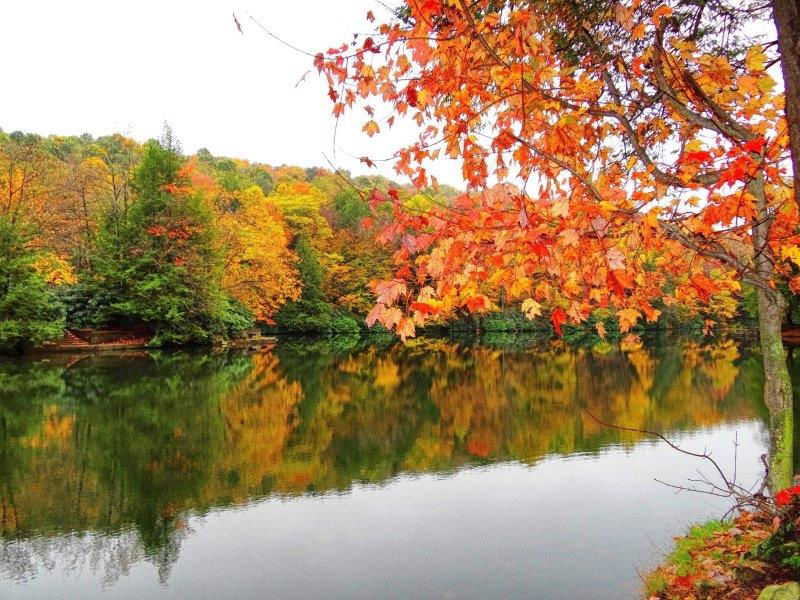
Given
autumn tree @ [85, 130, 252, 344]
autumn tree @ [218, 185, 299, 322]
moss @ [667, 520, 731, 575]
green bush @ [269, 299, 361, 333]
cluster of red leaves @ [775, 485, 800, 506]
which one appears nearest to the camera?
cluster of red leaves @ [775, 485, 800, 506]

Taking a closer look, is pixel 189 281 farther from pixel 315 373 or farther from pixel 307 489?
pixel 307 489

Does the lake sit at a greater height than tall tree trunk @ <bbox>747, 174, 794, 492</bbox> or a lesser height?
lesser

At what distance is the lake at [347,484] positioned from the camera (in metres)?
5.80

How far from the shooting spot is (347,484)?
8578mm

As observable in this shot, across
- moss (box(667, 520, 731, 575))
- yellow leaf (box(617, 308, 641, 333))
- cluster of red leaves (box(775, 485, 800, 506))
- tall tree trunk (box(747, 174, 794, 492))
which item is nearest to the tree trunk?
tall tree trunk (box(747, 174, 794, 492))

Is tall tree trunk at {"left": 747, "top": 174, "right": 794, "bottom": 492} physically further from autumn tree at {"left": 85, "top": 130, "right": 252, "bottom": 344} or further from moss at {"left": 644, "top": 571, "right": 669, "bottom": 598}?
autumn tree at {"left": 85, "top": 130, "right": 252, "bottom": 344}

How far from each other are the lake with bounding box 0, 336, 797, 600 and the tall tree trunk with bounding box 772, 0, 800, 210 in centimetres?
426

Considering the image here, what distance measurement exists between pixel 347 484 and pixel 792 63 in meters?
7.48

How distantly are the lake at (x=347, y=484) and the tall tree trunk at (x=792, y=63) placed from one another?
4.26 m

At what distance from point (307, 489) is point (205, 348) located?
23.7 meters

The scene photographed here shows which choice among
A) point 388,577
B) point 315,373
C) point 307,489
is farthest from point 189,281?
point 388,577

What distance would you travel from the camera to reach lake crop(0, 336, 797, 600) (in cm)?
580

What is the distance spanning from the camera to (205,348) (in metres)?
30.4

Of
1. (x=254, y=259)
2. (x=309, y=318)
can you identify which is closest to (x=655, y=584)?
(x=254, y=259)
